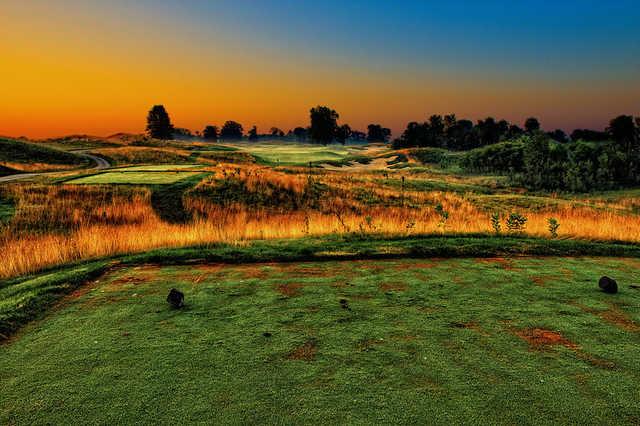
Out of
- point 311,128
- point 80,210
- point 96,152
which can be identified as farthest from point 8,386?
point 311,128

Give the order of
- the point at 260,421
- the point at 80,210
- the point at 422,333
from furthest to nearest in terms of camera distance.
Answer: the point at 80,210 → the point at 422,333 → the point at 260,421

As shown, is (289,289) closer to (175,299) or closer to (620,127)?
(175,299)

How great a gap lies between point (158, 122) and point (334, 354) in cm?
12765

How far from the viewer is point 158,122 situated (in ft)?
383

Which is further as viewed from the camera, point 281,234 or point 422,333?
point 281,234

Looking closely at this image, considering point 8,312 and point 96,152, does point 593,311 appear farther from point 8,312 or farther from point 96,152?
point 96,152

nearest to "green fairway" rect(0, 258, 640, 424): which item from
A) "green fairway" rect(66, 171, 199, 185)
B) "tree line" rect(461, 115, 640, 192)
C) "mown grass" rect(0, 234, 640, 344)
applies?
"mown grass" rect(0, 234, 640, 344)

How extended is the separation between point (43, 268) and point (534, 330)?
966 centimetres

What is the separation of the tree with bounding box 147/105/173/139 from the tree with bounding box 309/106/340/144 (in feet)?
162

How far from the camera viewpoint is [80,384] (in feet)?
11.0

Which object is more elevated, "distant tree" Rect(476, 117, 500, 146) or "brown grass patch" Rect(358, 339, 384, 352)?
"distant tree" Rect(476, 117, 500, 146)

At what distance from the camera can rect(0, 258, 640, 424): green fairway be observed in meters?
2.95

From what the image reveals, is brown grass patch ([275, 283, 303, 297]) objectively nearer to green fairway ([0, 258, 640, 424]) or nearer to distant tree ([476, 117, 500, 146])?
green fairway ([0, 258, 640, 424])

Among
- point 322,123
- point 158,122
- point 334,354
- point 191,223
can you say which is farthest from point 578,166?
point 158,122
